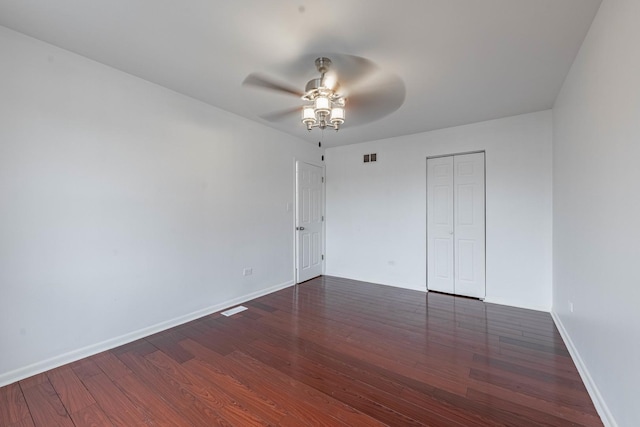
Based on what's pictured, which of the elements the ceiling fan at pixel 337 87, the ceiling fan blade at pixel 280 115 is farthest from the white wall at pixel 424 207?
the ceiling fan blade at pixel 280 115

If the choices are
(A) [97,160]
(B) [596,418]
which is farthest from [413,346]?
(A) [97,160]

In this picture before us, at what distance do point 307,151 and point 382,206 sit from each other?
1711mm

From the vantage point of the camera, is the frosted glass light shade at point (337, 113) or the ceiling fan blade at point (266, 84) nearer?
the frosted glass light shade at point (337, 113)

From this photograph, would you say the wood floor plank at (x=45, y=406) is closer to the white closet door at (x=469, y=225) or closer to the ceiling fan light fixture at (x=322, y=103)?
the ceiling fan light fixture at (x=322, y=103)

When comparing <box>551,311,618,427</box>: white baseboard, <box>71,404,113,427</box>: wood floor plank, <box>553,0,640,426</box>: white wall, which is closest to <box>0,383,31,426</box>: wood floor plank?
<box>71,404,113,427</box>: wood floor plank

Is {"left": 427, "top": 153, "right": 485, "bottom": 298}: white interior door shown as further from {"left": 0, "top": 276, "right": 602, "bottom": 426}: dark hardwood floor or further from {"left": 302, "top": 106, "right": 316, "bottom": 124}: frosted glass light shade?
{"left": 302, "top": 106, "right": 316, "bottom": 124}: frosted glass light shade

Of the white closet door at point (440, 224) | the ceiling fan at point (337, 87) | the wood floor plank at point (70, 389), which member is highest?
the ceiling fan at point (337, 87)

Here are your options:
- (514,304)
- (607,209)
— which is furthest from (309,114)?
(514,304)

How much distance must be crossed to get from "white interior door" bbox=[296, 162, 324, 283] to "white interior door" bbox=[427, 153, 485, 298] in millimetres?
2017

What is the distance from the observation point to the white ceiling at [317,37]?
1730mm

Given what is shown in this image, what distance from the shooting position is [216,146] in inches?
135

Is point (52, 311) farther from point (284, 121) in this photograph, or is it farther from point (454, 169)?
point (454, 169)

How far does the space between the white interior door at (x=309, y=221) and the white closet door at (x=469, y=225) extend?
7.88ft

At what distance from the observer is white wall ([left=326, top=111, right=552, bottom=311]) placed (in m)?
3.51
